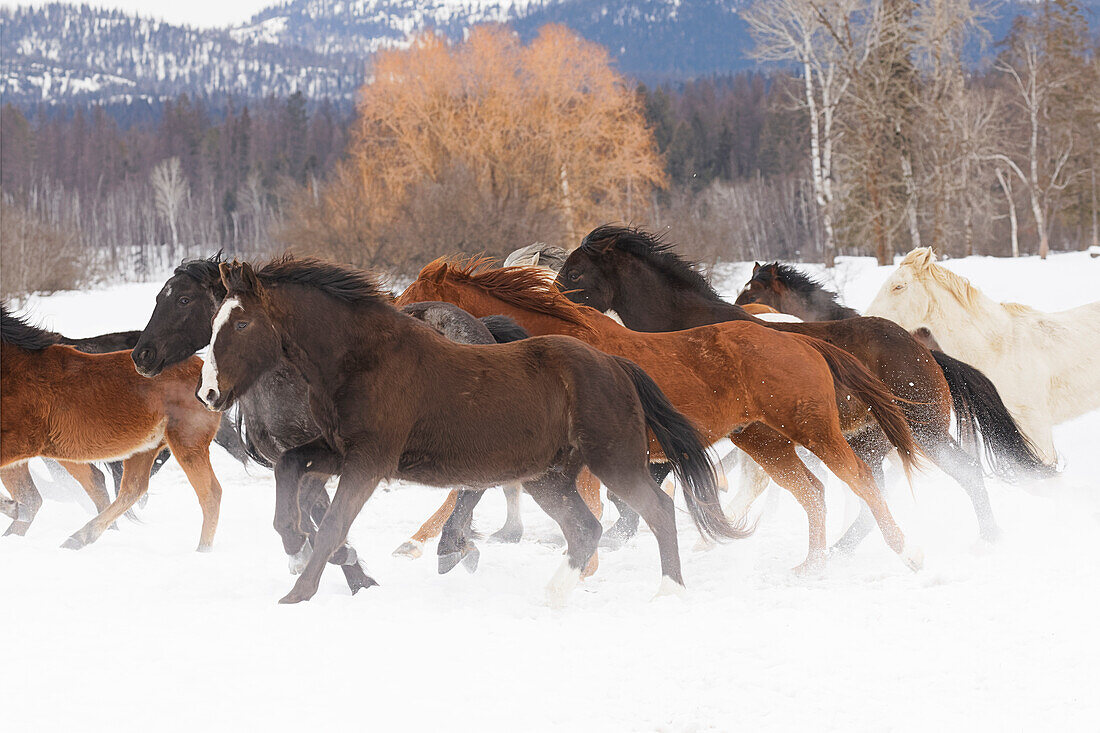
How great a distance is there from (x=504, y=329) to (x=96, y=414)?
8.29 feet

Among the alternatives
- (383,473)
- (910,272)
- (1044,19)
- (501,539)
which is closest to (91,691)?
(383,473)

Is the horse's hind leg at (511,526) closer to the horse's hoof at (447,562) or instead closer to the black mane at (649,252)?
the horse's hoof at (447,562)

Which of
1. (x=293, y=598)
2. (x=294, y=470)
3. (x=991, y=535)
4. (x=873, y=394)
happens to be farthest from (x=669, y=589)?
(x=991, y=535)

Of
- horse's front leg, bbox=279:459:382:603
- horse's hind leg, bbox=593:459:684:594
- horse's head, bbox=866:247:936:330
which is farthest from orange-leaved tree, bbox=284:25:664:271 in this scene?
horse's front leg, bbox=279:459:382:603

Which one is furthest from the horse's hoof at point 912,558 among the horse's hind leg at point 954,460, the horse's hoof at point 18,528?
the horse's hoof at point 18,528

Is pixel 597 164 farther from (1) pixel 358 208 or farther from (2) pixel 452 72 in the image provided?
(1) pixel 358 208

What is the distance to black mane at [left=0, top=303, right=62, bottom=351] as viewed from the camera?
19.3ft

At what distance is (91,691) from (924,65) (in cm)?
3554

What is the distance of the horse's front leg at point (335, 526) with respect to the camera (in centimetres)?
418

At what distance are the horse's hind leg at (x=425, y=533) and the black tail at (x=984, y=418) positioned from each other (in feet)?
10.9

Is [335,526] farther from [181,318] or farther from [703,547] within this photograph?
[703,547]

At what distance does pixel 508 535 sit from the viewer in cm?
666

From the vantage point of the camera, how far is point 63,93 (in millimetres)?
156375

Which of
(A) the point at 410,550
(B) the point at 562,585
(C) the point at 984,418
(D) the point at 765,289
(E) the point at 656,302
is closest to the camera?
(B) the point at 562,585
